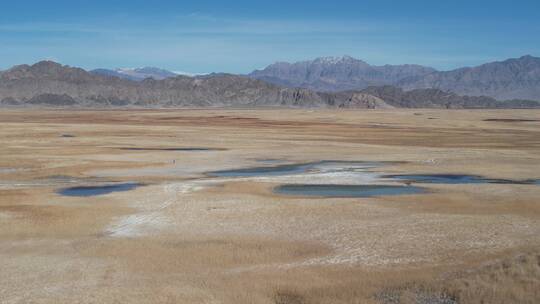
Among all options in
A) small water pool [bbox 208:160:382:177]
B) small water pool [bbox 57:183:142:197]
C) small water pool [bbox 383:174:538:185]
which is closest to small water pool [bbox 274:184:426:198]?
small water pool [bbox 383:174:538:185]

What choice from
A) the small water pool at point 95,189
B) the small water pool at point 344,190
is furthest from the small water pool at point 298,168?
the small water pool at point 95,189

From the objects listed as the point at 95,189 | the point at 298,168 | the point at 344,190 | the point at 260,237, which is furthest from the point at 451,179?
the point at 95,189

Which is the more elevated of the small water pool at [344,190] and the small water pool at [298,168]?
the small water pool at [344,190]

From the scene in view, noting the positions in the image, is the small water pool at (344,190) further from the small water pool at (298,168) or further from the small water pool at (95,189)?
the small water pool at (95,189)

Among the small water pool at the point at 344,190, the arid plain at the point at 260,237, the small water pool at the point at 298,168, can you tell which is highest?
the arid plain at the point at 260,237

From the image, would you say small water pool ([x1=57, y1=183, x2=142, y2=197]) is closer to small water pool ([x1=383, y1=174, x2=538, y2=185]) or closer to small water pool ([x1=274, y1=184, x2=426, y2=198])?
small water pool ([x1=274, y1=184, x2=426, y2=198])

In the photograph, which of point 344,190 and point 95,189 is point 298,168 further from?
point 95,189

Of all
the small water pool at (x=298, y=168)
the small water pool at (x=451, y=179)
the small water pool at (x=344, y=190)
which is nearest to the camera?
the small water pool at (x=344, y=190)
